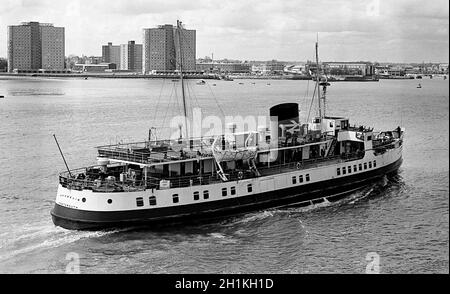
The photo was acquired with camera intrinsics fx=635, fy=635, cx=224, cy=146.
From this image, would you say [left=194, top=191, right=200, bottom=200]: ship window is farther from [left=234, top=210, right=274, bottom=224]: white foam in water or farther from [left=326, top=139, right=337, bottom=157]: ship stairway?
[left=326, top=139, right=337, bottom=157]: ship stairway

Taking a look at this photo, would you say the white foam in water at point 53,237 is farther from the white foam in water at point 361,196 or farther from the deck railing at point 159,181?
the white foam in water at point 361,196

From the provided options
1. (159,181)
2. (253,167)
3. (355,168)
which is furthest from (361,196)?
(159,181)

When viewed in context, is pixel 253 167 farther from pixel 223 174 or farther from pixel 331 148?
pixel 331 148

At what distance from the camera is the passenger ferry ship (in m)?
28.5

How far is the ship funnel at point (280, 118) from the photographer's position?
121 ft

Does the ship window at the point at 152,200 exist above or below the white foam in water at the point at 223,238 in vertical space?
above

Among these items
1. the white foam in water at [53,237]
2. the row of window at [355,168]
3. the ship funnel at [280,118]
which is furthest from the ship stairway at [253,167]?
the white foam in water at [53,237]

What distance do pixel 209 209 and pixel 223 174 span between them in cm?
195

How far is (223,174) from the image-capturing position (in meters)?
31.4

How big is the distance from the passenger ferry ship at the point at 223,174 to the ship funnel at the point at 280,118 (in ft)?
0.20

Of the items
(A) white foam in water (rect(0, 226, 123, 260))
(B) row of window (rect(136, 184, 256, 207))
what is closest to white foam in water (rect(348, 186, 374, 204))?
(B) row of window (rect(136, 184, 256, 207))

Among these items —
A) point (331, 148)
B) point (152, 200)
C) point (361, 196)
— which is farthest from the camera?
point (331, 148)

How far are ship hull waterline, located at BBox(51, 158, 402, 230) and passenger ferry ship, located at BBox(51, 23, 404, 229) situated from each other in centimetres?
4
